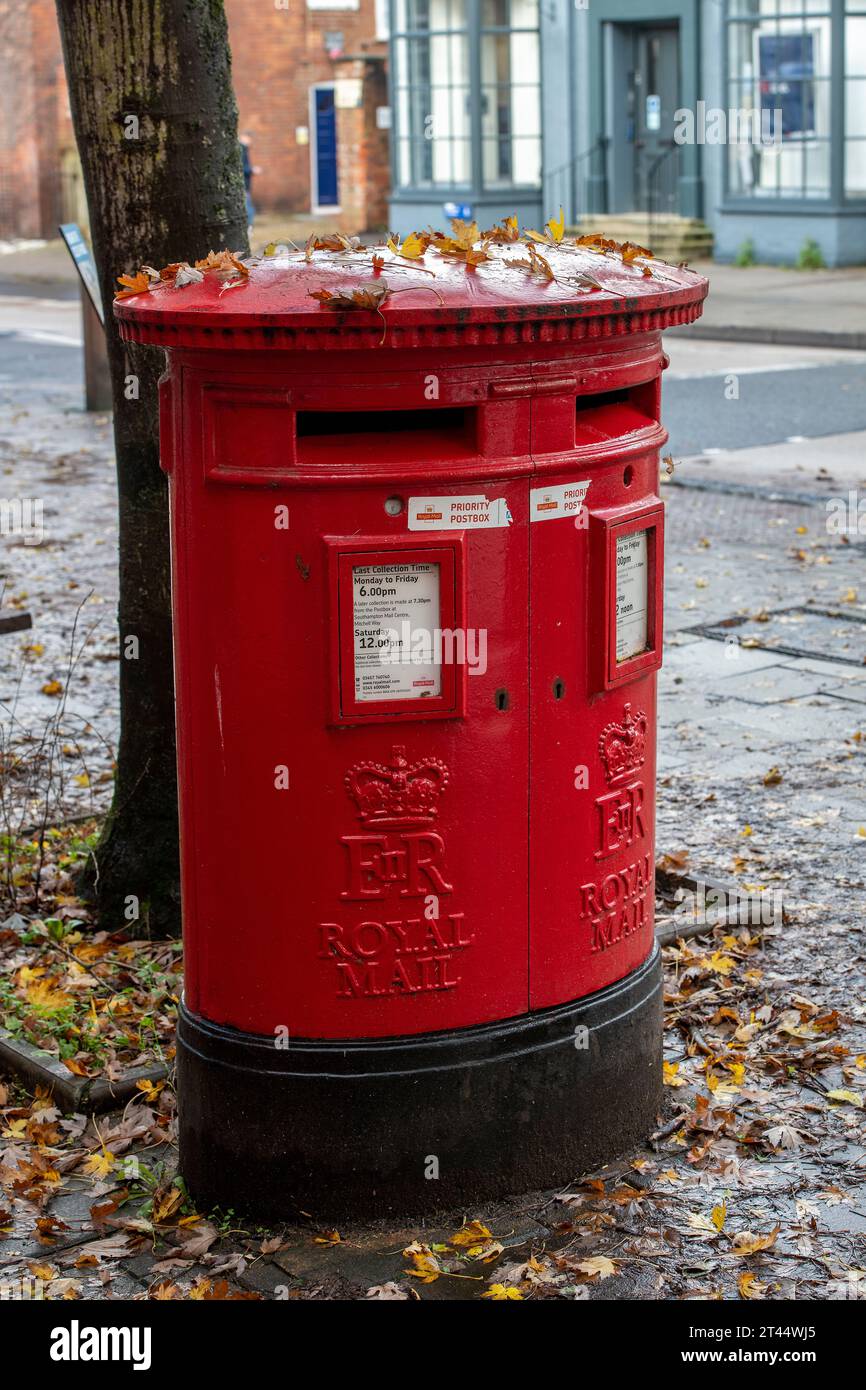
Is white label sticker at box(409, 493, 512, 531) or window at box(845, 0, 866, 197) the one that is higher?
window at box(845, 0, 866, 197)

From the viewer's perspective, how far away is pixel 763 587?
8.62 meters

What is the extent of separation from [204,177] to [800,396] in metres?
10.5

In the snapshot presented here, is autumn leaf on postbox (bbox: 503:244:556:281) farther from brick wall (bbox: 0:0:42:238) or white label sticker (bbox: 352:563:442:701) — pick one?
brick wall (bbox: 0:0:42:238)

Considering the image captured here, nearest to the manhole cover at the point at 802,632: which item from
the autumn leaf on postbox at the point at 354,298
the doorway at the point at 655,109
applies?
the autumn leaf on postbox at the point at 354,298

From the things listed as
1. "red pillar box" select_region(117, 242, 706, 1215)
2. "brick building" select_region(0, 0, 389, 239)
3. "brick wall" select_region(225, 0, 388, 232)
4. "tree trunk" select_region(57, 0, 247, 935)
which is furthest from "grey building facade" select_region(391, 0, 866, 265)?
"red pillar box" select_region(117, 242, 706, 1215)

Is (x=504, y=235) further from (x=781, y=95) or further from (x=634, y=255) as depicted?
(x=781, y=95)

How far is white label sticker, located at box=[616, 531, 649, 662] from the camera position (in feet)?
11.7

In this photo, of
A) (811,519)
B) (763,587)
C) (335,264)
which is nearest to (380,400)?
(335,264)

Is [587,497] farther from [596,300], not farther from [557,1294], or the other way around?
[557,1294]

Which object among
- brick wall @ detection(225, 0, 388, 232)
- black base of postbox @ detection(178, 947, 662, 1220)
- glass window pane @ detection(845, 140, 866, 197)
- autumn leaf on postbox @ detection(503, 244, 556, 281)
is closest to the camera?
autumn leaf on postbox @ detection(503, 244, 556, 281)

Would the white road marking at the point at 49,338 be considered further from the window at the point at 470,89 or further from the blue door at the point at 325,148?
the blue door at the point at 325,148

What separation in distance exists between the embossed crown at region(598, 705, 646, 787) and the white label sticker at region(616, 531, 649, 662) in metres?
0.13

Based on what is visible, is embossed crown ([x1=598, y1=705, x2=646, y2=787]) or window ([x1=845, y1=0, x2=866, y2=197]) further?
window ([x1=845, y1=0, x2=866, y2=197])

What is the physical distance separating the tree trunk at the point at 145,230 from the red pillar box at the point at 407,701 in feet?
4.31
